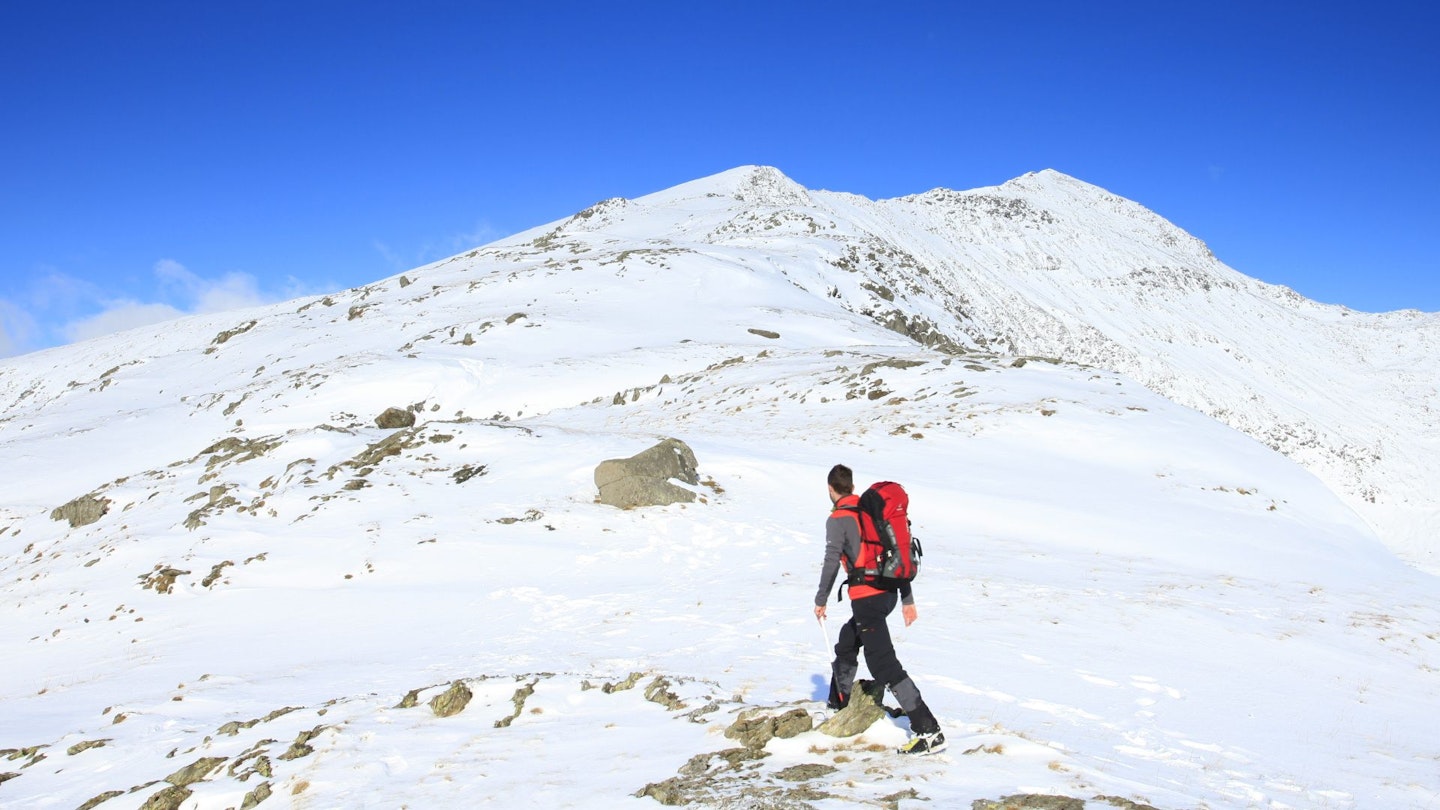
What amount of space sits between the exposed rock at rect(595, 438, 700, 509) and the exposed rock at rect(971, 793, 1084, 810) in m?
13.5

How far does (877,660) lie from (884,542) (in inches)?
37.9

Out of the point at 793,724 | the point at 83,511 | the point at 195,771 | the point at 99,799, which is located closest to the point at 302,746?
the point at 195,771

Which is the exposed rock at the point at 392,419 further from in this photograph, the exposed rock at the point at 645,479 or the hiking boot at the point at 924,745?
the hiking boot at the point at 924,745

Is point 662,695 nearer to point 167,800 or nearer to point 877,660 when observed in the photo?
point 877,660

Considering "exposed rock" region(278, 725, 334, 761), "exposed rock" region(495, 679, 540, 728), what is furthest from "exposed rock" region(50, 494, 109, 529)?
"exposed rock" region(495, 679, 540, 728)

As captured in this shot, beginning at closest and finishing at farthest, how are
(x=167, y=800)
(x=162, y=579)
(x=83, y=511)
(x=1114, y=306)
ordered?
(x=167, y=800)
(x=162, y=579)
(x=83, y=511)
(x=1114, y=306)

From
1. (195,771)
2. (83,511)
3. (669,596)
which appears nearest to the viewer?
(195,771)

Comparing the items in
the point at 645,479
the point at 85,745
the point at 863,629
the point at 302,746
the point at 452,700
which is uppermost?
the point at 645,479

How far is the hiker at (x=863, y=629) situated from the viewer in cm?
586

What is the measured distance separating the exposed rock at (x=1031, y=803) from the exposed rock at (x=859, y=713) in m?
1.44

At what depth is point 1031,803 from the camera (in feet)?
15.5

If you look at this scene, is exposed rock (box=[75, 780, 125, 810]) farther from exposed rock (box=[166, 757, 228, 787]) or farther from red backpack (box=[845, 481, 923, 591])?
red backpack (box=[845, 481, 923, 591])

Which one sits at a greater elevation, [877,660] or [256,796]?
[877,660]

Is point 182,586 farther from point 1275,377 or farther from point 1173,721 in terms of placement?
point 1275,377
